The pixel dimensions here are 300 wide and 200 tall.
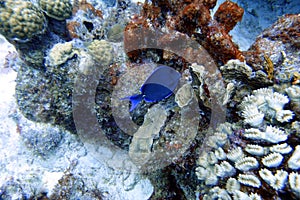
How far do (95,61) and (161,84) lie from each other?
3.85ft

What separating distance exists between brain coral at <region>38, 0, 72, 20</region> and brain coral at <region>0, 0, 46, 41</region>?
18 cm

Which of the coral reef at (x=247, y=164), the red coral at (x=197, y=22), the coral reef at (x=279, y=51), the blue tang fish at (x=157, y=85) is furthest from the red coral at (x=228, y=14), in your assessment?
the coral reef at (x=247, y=164)

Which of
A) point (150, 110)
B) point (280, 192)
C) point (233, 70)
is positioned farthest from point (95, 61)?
point (280, 192)

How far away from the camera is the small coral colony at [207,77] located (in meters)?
2.02

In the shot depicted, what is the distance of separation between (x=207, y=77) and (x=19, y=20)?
253 centimetres

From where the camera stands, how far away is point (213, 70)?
2.62 meters

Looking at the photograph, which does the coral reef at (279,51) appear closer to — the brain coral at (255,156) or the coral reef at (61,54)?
the brain coral at (255,156)

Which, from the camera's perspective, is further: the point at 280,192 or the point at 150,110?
the point at 150,110

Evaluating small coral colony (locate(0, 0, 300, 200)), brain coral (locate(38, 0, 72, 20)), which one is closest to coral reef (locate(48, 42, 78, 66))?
small coral colony (locate(0, 0, 300, 200))

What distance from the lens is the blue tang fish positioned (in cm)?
209

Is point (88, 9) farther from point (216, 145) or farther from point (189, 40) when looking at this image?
point (216, 145)

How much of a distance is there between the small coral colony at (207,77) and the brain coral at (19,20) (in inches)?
0.4

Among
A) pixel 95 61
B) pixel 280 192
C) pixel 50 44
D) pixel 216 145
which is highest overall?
pixel 280 192

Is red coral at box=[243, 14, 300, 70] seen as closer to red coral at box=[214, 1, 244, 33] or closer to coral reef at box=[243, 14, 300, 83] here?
coral reef at box=[243, 14, 300, 83]
